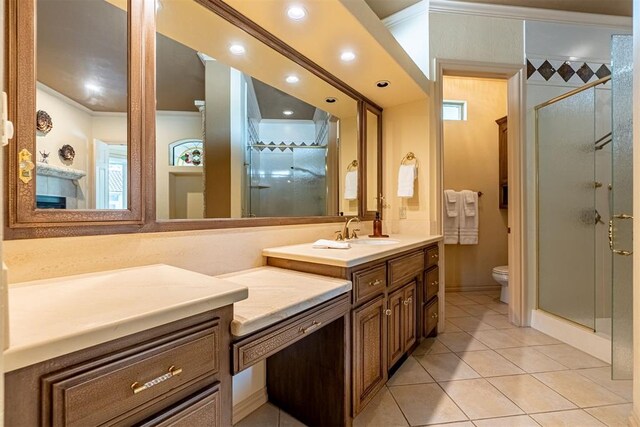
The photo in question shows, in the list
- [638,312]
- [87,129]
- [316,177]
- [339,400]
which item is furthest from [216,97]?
[638,312]

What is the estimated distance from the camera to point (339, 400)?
1.32 m

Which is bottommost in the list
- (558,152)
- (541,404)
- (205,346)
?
(541,404)

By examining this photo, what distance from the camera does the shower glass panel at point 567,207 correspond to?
2.39 metres

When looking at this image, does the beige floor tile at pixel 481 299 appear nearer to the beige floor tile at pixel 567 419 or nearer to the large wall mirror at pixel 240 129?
the beige floor tile at pixel 567 419

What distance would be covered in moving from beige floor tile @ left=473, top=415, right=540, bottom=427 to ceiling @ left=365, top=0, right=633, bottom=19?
298 cm

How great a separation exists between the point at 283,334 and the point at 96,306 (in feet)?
1.82

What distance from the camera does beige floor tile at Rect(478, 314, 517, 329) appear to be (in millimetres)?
2617

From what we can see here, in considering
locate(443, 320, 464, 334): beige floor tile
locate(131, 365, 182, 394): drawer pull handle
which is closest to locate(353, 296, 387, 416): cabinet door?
locate(131, 365, 182, 394): drawer pull handle

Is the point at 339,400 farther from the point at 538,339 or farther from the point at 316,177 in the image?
the point at 538,339

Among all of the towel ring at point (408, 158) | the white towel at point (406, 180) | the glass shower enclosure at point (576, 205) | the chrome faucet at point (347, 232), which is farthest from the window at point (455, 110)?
the chrome faucet at point (347, 232)

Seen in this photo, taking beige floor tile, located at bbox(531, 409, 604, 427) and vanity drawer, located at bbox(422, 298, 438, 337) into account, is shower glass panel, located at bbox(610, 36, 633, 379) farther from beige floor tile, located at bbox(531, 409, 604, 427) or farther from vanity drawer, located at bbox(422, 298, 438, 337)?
vanity drawer, located at bbox(422, 298, 438, 337)

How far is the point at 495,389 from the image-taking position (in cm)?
171

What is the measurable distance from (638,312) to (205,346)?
190 cm

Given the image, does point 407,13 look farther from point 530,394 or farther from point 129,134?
point 530,394
